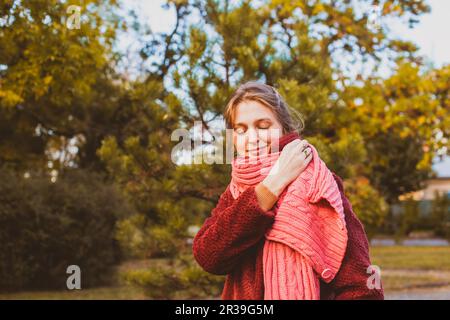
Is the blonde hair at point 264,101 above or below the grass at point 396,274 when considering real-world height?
above

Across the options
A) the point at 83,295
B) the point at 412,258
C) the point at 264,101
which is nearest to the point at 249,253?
the point at 264,101

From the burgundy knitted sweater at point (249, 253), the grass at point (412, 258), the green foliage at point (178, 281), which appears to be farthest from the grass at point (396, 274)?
the burgundy knitted sweater at point (249, 253)

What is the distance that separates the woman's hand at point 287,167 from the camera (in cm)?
167

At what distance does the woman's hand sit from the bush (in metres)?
8.45

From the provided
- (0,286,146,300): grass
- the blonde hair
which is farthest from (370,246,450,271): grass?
the blonde hair

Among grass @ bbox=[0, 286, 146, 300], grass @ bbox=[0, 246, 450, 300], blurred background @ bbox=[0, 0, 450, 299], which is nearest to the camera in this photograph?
blurred background @ bbox=[0, 0, 450, 299]

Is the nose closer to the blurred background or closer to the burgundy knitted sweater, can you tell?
the burgundy knitted sweater

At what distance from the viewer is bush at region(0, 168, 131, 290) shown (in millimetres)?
9617

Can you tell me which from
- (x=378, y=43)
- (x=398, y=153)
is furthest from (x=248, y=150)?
(x=398, y=153)

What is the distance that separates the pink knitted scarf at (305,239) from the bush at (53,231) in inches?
334

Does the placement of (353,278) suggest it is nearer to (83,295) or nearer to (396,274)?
(83,295)

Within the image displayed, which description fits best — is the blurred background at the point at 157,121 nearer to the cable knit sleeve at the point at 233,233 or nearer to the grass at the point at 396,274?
the grass at the point at 396,274
